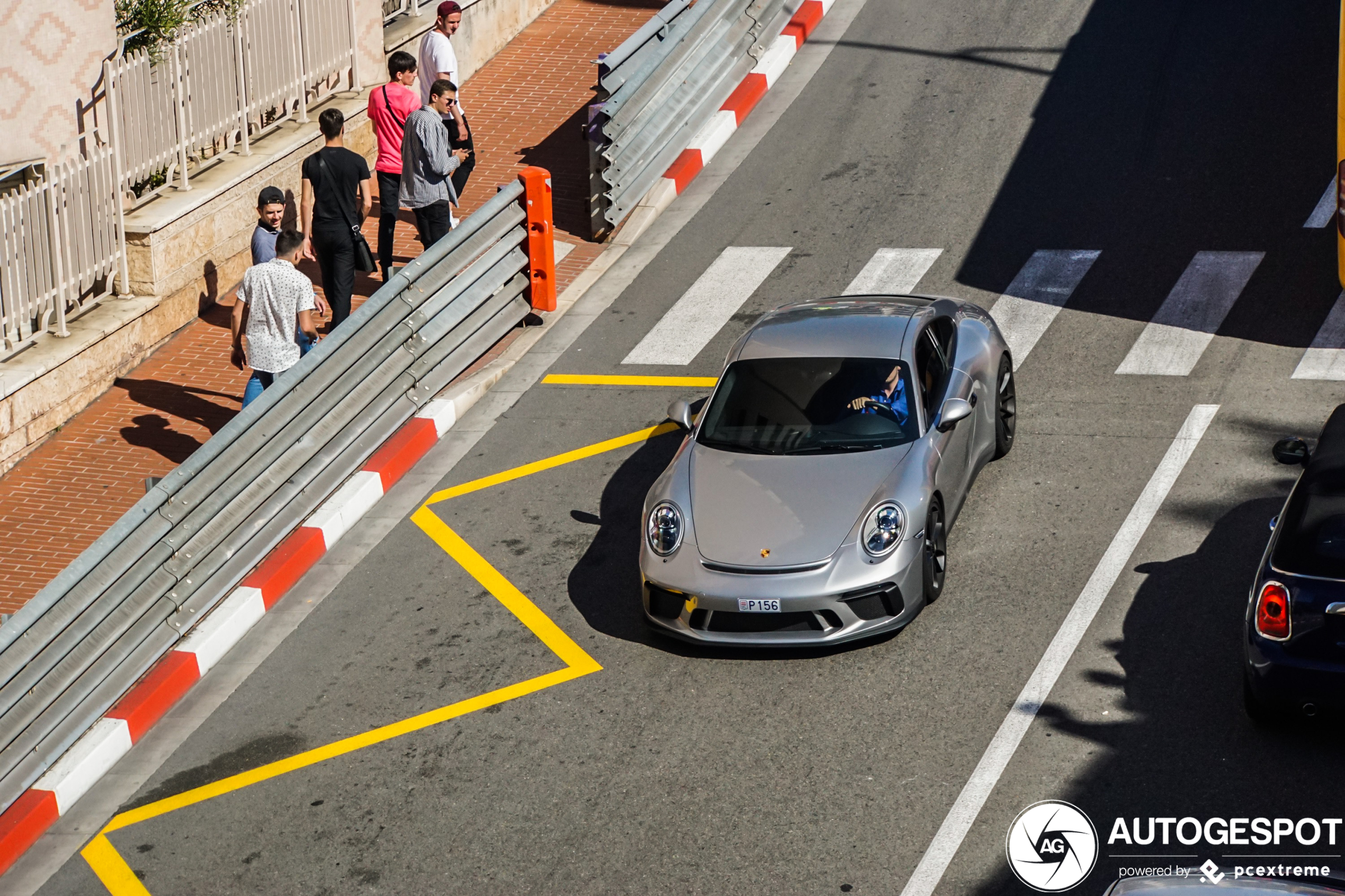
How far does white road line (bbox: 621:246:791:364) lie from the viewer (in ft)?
43.1

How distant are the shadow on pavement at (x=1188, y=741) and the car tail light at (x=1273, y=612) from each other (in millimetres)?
717

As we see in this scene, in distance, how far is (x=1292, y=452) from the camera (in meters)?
8.38

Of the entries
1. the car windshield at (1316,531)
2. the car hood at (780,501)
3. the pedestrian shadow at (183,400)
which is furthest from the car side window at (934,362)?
the pedestrian shadow at (183,400)

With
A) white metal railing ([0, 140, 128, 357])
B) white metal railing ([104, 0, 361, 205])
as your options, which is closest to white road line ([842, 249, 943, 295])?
white metal railing ([104, 0, 361, 205])

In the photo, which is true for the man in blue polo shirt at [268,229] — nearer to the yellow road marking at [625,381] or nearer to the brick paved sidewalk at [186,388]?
the brick paved sidewalk at [186,388]

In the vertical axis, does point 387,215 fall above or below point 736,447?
below

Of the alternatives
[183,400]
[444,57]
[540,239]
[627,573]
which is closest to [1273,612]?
Result: [627,573]

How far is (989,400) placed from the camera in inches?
410

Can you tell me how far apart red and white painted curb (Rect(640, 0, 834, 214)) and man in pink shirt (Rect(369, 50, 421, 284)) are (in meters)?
2.87

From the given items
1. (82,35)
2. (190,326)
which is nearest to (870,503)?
(190,326)

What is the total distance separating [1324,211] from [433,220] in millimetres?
8327

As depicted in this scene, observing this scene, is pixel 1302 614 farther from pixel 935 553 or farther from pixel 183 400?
pixel 183 400

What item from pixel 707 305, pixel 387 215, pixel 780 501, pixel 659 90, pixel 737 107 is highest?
pixel 659 90

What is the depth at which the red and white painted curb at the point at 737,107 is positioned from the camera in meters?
16.1
